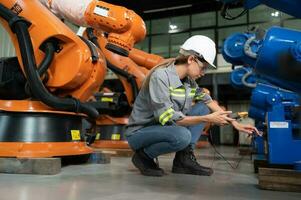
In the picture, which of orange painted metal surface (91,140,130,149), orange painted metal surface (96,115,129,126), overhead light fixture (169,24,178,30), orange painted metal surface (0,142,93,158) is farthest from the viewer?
overhead light fixture (169,24,178,30)

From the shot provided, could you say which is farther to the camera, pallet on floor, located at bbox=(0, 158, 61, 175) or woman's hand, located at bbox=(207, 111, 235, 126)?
pallet on floor, located at bbox=(0, 158, 61, 175)

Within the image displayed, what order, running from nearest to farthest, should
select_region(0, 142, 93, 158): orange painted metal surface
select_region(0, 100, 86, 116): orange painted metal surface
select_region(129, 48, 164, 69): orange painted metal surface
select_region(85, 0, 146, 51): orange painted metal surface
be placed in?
select_region(0, 142, 93, 158): orange painted metal surface → select_region(0, 100, 86, 116): orange painted metal surface → select_region(85, 0, 146, 51): orange painted metal surface → select_region(129, 48, 164, 69): orange painted metal surface

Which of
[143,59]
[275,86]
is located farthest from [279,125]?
[143,59]

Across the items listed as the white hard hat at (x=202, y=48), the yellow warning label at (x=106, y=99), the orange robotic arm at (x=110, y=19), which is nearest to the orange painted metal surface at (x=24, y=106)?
the orange robotic arm at (x=110, y=19)

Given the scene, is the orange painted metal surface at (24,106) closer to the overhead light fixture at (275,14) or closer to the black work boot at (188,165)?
the black work boot at (188,165)

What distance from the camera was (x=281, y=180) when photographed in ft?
6.15

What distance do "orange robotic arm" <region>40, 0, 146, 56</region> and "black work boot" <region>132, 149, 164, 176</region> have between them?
795 millimetres

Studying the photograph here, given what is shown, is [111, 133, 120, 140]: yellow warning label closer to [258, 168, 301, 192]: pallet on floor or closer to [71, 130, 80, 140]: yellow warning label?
[71, 130, 80, 140]: yellow warning label

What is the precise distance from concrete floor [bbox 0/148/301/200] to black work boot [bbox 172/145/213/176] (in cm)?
10

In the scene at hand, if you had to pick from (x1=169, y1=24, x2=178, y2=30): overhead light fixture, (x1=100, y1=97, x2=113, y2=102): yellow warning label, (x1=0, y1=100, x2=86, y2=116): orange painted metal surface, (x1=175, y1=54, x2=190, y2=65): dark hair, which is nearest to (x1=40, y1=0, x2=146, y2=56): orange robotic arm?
(x1=175, y1=54, x2=190, y2=65): dark hair

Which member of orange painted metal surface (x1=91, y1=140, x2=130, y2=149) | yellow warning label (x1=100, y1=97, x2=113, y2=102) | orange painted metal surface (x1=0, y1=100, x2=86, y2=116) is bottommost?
orange painted metal surface (x1=91, y1=140, x2=130, y2=149)

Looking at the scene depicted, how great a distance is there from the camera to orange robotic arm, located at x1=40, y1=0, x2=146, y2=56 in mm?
2609

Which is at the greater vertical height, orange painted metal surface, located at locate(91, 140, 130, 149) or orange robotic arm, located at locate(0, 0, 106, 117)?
orange robotic arm, located at locate(0, 0, 106, 117)

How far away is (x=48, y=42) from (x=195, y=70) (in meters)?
1.13
